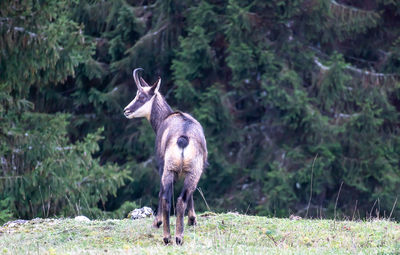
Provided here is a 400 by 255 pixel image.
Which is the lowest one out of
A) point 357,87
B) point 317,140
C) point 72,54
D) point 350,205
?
point 350,205

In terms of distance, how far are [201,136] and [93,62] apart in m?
14.1

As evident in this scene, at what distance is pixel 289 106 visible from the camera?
20844 mm

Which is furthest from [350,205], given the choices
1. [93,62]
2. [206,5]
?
[93,62]

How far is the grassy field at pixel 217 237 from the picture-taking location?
27.1 feet

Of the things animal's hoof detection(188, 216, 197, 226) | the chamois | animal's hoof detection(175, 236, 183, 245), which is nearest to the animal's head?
the chamois

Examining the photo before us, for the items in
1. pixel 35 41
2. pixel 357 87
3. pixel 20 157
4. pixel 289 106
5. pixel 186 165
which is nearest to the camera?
pixel 186 165

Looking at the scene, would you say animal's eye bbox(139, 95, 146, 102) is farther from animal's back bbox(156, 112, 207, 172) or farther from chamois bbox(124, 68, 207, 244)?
animal's back bbox(156, 112, 207, 172)

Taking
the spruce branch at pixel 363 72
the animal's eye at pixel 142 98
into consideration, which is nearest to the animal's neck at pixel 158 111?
the animal's eye at pixel 142 98

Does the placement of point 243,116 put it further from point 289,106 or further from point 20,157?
point 20,157

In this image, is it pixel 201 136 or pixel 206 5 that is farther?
pixel 206 5

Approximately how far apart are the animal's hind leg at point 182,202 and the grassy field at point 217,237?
20cm

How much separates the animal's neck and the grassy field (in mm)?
1656

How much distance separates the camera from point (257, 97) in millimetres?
22531

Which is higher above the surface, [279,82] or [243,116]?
[279,82]
